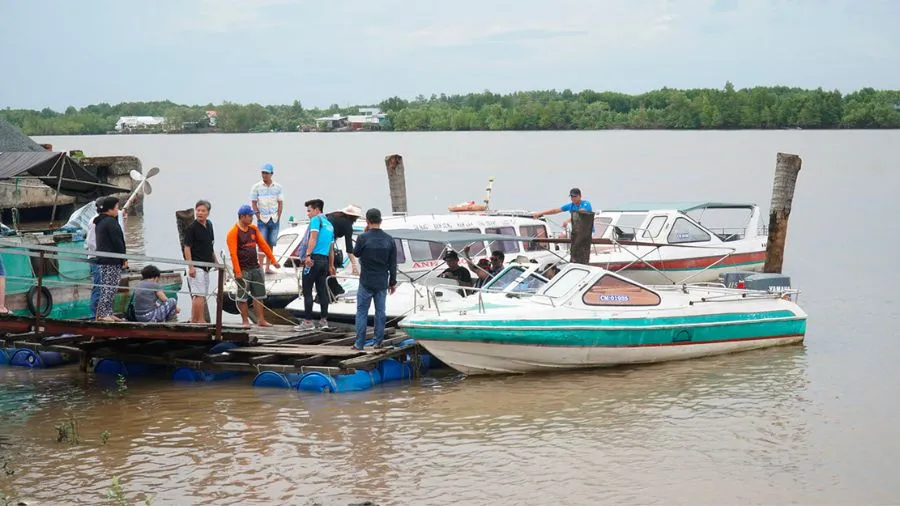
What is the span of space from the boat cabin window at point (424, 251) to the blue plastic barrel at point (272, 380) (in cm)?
492

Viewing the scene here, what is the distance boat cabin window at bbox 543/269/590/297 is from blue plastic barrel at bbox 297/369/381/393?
124 inches

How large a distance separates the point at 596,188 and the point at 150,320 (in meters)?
53.6

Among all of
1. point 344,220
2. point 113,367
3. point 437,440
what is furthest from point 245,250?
point 437,440

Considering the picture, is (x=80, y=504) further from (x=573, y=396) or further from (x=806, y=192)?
(x=806, y=192)

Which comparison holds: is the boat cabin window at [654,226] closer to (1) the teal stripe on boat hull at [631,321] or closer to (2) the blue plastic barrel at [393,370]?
(1) the teal stripe on boat hull at [631,321]

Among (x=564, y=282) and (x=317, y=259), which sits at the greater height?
(x=317, y=259)

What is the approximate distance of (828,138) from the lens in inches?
5315

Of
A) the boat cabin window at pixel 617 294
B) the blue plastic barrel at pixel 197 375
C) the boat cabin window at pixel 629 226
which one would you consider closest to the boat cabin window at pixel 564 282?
the boat cabin window at pixel 617 294

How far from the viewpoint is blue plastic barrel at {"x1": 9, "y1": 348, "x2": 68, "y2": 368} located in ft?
58.3

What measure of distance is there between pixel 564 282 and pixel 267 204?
245 inches

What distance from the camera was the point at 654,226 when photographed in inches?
961

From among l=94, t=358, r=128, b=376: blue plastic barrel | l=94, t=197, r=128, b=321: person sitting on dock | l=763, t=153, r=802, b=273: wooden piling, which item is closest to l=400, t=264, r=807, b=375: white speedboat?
l=94, t=197, r=128, b=321: person sitting on dock

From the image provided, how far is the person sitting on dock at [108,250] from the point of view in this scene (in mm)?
15406

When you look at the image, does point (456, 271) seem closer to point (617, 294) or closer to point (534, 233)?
point (617, 294)
